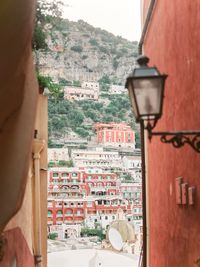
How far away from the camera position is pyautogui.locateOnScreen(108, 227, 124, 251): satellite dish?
24.4m

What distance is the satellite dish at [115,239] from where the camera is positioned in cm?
2444

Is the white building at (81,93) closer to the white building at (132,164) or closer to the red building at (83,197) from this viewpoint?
the white building at (132,164)

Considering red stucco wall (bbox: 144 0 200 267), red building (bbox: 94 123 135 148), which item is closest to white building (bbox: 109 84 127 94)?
red building (bbox: 94 123 135 148)

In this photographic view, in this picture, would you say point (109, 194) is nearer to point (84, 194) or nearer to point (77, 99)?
point (84, 194)

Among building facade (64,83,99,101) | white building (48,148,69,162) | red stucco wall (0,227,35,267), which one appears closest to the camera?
red stucco wall (0,227,35,267)

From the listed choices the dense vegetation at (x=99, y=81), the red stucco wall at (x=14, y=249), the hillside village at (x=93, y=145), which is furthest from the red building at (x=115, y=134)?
the red stucco wall at (x=14, y=249)

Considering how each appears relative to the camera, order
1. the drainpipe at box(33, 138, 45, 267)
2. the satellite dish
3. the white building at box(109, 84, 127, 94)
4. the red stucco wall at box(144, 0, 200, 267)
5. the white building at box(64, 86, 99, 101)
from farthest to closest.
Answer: the white building at box(109, 84, 127, 94)
the white building at box(64, 86, 99, 101)
the satellite dish
the drainpipe at box(33, 138, 45, 267)
the red stucco wall at box(144, 0, 200, 267)

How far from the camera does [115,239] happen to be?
82.0ft

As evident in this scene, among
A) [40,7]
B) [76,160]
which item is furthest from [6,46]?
[76,160]

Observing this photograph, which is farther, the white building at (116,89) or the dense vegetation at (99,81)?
the white building at (116,89)

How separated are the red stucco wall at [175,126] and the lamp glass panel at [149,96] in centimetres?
144

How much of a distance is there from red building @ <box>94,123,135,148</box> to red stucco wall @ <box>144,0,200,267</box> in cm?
3195

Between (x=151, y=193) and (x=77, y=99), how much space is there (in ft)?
125

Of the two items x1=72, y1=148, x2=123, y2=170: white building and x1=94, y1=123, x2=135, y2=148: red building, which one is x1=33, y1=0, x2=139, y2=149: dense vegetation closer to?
x1=94, y1=123, x2=135, y2=148: red building
